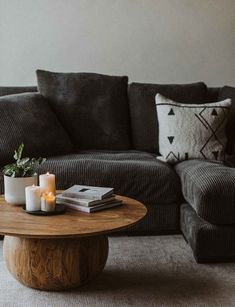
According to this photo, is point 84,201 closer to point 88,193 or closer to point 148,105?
point 88,193

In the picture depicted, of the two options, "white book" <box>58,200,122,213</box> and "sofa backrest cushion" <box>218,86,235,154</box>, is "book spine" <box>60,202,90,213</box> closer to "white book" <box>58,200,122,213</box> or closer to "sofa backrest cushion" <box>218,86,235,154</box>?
"white book" <box>58,200,122,213</box>

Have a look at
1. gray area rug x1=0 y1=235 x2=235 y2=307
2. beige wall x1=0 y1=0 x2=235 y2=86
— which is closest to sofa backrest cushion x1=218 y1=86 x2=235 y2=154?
beige wall x1=0 y1=0 x2=235 y2=86

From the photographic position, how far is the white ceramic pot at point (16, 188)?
2.37 meters

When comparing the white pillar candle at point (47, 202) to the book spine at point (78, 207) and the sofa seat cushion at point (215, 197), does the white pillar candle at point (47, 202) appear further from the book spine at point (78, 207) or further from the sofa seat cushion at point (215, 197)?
the sofa seat cushion at point (215, 197)

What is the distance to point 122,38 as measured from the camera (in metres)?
3.97

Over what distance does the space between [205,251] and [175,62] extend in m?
1.84

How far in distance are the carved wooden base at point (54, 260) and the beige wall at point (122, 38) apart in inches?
78.4

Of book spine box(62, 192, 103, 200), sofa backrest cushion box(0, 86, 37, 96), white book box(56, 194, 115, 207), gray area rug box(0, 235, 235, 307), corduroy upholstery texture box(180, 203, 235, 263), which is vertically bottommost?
gray area rug box(0, 235, 235, 307)

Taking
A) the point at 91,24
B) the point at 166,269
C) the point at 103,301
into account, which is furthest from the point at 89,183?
the point at 91,24

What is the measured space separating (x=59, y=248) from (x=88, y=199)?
27 centimetres

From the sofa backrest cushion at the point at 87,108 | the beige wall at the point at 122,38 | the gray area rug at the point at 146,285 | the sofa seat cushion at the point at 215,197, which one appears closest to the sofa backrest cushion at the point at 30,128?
the sofa backrest cushion at the point at 87,108

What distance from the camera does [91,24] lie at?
12.9ft

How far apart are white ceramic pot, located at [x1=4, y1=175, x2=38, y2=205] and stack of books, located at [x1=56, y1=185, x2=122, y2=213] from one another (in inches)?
6.1

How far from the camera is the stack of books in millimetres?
2302
